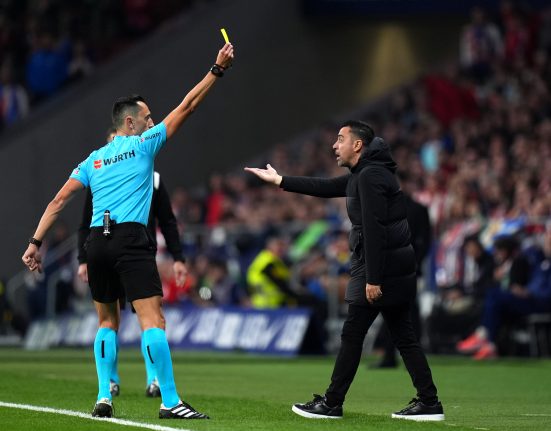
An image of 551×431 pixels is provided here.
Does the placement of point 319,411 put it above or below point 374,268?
below

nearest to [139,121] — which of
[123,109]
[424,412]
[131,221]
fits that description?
[123,109]

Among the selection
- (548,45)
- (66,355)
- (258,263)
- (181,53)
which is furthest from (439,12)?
(66,355)

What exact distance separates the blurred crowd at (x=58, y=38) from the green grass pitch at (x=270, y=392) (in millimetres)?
10948

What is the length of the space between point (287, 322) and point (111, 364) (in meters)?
11.4

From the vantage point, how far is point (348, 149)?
1136 cm

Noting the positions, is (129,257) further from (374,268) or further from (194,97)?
(374,268)

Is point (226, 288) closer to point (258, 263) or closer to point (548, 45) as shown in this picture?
point (258, 263)

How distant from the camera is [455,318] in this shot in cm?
2200

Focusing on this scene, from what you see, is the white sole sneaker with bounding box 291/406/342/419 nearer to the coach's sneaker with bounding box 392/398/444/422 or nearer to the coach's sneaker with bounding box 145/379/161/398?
the coach's sneaker with bounding box 392/398/444/422

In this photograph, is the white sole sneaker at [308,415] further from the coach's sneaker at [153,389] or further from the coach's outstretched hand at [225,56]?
the coach's outstretched hand at [225,56]

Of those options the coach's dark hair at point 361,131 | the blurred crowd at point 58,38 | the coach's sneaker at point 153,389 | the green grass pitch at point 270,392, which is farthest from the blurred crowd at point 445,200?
the coach's dark hair at point 361,131

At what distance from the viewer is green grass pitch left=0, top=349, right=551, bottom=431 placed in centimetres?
1091

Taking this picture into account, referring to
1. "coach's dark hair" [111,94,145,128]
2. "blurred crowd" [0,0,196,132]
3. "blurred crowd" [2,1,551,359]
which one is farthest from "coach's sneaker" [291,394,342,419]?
"blurred crowd" [0,0,196,132]

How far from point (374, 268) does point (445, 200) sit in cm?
1346
